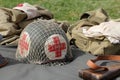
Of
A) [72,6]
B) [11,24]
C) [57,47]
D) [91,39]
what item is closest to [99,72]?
[57,47]

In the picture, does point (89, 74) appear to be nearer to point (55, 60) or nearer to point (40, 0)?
point (55, 60)

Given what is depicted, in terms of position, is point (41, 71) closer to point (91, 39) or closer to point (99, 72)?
point (99, 72)

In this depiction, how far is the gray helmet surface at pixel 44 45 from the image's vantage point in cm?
241

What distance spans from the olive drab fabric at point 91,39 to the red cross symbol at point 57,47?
266mm

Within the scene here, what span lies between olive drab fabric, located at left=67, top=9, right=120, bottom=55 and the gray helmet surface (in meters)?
0.23

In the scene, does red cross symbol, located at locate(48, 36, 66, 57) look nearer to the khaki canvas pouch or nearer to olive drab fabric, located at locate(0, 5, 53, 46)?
the khaki canvas pouch

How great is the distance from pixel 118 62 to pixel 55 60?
0.41 metres

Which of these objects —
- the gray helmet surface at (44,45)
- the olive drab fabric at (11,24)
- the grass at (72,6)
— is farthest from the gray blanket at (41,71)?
the grass at (72,6)

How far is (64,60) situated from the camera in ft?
8.17

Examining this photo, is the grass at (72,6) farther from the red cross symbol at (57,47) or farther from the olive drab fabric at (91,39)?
the red cross symbol at (57,47)

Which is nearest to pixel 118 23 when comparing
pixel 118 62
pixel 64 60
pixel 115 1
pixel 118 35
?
pixel 118 35

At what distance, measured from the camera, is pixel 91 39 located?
2.65 meters

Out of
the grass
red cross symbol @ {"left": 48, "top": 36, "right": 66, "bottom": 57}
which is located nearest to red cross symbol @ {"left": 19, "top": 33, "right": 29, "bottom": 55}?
red cross symbol @ {"left": 48, "top": 36, "right": 66, "bottom": 57}

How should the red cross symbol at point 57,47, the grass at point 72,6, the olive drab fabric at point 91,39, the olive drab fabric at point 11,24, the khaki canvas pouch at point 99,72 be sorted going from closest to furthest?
the khaki canvas pouch at point 99,72 → the red cross symbol at point 57,47 → the olive drab fabric at point 91,39 → the olive drab fabric at point 11,24 → the grass at point 72,6
